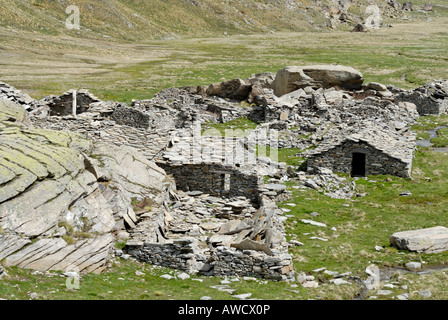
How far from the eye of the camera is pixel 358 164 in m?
32.8

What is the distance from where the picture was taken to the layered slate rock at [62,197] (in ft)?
51.4

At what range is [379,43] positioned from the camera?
14862cm

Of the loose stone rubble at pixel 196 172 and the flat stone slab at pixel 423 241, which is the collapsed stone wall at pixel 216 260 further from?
the flat stone slab at pixel 423 241

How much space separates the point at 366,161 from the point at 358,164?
171cm

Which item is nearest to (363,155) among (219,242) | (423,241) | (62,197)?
(423,241)

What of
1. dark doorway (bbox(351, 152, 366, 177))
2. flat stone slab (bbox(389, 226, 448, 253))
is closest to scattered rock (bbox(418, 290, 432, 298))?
flat stone slab (bbox(389, 226, 448, 253))

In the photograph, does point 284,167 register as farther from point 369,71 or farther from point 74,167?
point 369,71

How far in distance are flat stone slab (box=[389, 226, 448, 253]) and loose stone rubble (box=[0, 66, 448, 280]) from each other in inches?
177

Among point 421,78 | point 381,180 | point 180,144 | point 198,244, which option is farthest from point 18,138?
point 421,78

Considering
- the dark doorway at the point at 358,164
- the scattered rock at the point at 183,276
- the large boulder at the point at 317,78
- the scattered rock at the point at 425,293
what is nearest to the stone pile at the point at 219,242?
the scattered rock at the point at 183,276

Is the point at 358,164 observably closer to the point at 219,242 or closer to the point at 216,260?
the point at 219,242

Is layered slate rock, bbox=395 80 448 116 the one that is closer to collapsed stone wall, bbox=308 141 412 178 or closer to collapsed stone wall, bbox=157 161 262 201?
collapsed stone wall, bbox=308 141 412 178

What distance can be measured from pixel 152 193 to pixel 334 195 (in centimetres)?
1007
